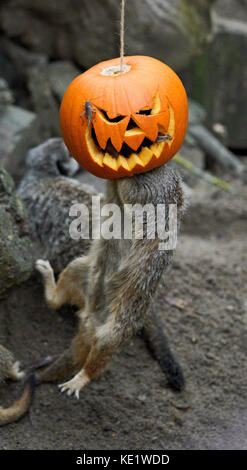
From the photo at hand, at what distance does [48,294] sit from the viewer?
9.44 ft

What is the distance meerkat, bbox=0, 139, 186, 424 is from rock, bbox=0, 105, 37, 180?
1094 mm

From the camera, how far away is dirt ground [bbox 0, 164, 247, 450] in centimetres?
263

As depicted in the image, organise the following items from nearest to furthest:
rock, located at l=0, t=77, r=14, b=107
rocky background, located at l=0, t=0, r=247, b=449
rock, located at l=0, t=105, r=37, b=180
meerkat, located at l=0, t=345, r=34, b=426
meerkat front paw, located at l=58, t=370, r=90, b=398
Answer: meerkat front paw, located at l=58, t=370, r=90, b=398 < meerkat, located at l=0, t=345, r=34, b=426 < rocky background, located at l=0, t=0, r=247, b=449 < rock, located at l=0, t=105, r=37, b=180 < rock, located at l=0, t=77, r=14, b=107

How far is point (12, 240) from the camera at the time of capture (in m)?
2.66

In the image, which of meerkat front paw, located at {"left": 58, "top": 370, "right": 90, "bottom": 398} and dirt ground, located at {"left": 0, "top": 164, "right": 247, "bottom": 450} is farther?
dirt ground, located at {"left": 0, "top": 164, "right": 247, "bottom": 450}

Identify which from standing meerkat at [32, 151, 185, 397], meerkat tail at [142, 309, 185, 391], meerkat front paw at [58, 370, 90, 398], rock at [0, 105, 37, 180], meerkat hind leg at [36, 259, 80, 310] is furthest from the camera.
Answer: rock at [0, 105, 37, 180]

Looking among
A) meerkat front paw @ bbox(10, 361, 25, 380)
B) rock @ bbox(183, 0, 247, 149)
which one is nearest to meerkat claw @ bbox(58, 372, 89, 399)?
meerkat front paw @ bbox(10, 361, 25, 380)

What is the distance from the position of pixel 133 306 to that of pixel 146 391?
0.82m

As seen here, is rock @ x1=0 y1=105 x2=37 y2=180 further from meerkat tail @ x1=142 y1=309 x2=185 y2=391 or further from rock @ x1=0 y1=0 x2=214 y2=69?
meerkat tail @ x1=142 y1=309 x2=185 y2=391

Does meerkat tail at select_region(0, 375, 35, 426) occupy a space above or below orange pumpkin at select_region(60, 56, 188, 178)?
→ below

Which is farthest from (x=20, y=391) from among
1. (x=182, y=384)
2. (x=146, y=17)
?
(x=146, y=17)

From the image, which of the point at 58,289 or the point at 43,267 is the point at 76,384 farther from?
the point at 43,267

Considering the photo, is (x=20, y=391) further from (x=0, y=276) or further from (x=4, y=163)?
(x=4, y=163)

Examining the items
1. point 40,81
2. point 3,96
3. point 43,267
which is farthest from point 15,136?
point 43,267
